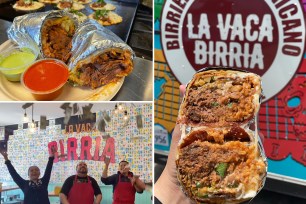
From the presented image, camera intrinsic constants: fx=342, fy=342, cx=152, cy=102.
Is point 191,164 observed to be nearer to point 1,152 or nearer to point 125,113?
point 125,113

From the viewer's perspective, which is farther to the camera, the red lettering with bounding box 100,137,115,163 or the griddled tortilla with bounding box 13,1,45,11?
the griddled tortilla with bounding box 13,1,45,11

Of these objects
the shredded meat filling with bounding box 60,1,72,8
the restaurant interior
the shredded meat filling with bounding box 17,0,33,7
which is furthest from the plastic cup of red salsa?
the shredded meat filling with bounding box 17,0,33,7

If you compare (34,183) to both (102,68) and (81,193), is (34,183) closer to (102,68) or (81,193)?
(81,193)

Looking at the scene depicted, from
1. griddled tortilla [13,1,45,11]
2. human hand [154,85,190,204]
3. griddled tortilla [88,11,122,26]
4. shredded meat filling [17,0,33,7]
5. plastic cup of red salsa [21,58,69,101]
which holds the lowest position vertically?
human hand [154,85,190,204]

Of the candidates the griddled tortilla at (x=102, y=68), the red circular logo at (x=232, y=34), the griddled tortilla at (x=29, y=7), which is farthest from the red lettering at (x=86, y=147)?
the griddled tortilla at (x=29, y=7)

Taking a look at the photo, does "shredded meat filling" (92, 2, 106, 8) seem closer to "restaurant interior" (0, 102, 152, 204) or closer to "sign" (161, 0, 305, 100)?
"sign" (161, 0, 305, 100)

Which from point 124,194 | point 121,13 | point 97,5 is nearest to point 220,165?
point 124,194

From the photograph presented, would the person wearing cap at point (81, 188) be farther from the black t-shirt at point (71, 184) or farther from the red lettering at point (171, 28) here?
the red lettering at point (171, 28)

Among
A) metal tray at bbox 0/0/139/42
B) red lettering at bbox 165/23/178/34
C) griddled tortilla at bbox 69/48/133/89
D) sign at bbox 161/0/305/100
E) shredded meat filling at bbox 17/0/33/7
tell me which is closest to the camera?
sign at bbox 161/0/305/100
